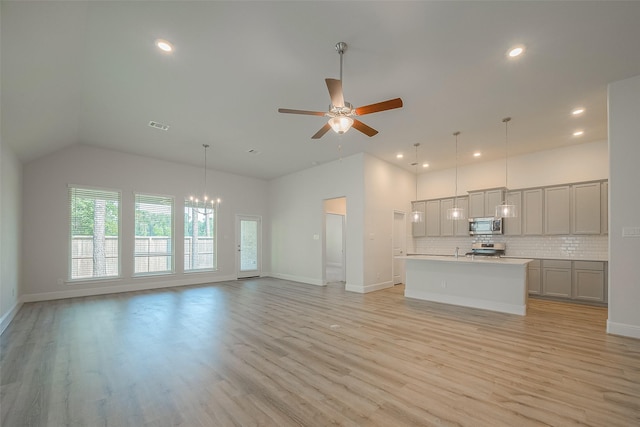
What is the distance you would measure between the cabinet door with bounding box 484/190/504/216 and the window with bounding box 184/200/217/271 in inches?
285

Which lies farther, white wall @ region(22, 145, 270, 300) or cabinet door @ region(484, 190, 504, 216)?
cabinet door @ region(484, 190, 504, 216)

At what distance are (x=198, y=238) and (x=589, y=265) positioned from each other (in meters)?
9.22

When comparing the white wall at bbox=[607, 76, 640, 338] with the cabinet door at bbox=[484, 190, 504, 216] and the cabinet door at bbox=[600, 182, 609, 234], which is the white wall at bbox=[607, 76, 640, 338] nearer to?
the cabinet door at bbox=[600, 182, 609, 234]

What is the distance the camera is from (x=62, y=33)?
8.89 ft

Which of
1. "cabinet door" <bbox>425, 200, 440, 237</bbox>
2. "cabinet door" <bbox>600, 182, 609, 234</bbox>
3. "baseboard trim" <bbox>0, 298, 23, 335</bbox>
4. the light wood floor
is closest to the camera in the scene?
the light wood floor

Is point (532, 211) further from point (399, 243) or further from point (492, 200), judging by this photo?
point (399, 243)

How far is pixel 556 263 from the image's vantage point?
5.78m

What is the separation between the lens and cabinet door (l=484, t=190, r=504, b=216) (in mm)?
6742

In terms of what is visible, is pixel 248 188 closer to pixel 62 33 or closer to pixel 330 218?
pixel 330 218

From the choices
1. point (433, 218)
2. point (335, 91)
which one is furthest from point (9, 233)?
point (433, 218)

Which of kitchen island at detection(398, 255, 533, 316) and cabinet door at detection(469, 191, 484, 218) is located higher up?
cabinet door at detection(469, 191, 484, 218)

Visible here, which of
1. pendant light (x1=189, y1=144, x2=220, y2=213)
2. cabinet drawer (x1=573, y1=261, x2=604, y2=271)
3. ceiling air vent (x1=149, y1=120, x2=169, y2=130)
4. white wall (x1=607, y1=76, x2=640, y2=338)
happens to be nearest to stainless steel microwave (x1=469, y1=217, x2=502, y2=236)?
cabinet drawer (x1=573, y1=261, x2=604, y2=271)

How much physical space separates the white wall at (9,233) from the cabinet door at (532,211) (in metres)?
9.76

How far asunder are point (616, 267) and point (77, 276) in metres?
9.75
